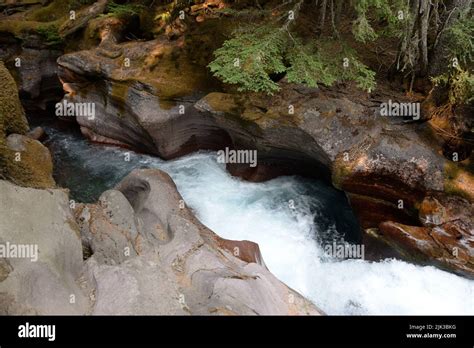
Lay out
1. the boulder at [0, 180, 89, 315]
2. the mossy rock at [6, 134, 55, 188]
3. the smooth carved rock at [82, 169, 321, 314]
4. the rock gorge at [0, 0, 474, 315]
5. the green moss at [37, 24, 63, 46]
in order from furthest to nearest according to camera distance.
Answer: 1. the green moss at [37, 24, 63, 46]
2. the mossy rock at [6, 134, 55, 188]
3. the rock gorge at [0, 0, 474, 315]
4. the smooth carved rock at [82, 169, 321, 314]
5. the boulder at [0, 180, 89, 315]

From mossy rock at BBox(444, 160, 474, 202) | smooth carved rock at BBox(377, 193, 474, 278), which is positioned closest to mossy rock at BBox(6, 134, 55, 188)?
smooth carved rock at BBox(377, 193, 474, 278)

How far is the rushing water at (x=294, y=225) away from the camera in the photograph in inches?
296

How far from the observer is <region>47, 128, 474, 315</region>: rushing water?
753 cm

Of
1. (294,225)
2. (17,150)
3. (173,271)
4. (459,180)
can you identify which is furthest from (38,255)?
(459,180)

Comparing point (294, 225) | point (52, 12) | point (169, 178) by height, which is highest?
point (52, 12)

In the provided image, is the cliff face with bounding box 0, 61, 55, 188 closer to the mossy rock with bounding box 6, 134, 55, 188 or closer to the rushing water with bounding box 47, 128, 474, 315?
the mossy rock with bounding box 6, 134, 55, 188

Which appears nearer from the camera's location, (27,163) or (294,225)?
(27,163)

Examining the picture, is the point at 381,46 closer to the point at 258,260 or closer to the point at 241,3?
the point at 241,3

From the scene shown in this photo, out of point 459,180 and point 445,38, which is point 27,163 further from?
point 445,38

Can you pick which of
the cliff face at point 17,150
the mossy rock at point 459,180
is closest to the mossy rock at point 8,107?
the cliff face at point 17,150

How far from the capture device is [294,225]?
9531mm

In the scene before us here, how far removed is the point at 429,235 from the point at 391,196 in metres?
1.19

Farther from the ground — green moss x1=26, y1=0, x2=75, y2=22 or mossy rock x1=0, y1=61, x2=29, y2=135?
green moss x1=26, y1=0, x2=75, y2=22

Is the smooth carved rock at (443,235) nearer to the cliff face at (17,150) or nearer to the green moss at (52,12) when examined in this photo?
the cliff face at (17,150)
